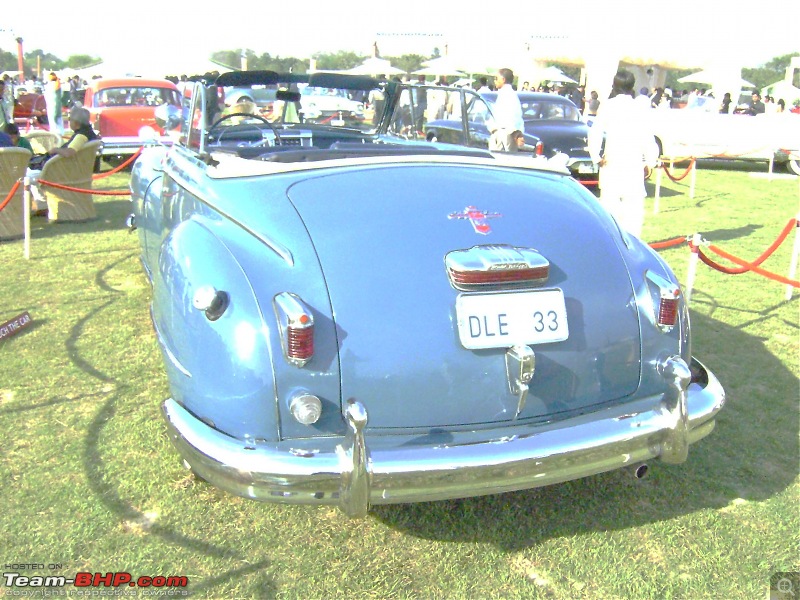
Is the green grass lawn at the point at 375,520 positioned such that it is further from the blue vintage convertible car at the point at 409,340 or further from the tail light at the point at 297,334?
the tail light at the point at 297,334

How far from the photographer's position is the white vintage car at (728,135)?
48.0 feet

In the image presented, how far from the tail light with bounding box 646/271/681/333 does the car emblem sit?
2.19 ft

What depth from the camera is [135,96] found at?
541 inches

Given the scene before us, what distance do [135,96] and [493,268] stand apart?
12.9m

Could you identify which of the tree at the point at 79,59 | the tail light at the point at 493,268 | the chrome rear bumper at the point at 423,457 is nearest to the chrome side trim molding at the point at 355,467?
the chrome rear bumper at the point at 423,457

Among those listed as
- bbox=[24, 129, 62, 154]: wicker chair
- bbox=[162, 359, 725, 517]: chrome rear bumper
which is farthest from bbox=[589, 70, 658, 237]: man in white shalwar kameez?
bbox=[24, 129, 62, 154]: wicker chair

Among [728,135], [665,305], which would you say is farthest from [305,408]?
Result: [728,135]

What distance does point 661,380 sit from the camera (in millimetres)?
2750

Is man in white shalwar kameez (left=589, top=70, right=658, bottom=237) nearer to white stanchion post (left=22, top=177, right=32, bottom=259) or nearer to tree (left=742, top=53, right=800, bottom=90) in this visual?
white stanchion post (left=22, top=177, right=32, bottom=259)

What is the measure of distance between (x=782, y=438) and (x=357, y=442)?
2420 mm

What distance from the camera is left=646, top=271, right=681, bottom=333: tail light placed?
2766 millimetres

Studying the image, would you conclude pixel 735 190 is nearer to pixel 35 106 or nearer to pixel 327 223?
pixel 327 223

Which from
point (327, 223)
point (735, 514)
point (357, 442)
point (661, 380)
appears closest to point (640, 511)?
point (735, 514)

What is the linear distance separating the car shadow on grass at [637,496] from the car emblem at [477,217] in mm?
1103
